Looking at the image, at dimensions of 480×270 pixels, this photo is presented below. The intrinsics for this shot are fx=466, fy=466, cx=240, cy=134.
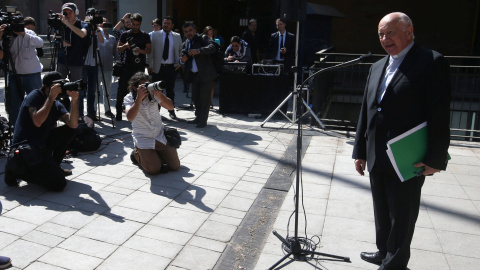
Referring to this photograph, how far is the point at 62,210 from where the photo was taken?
4535 millimetres

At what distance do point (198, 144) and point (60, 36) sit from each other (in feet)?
9.44

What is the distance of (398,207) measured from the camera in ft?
10.6

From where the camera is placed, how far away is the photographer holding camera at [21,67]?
666 cm

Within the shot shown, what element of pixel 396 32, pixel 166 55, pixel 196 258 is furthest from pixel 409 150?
pixel 166 55

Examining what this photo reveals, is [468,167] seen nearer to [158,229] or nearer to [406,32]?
[406,32]

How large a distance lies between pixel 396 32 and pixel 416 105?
19.7 inches

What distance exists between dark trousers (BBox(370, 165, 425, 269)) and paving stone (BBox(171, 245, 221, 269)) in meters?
1.32

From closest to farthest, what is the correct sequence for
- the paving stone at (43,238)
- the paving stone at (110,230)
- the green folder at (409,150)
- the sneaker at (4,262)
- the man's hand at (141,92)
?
1. the green folder at (409,150)
2. the sneaker at (4,262)
3. the paving stone at (43,238)
4. the paving stone at (110,230)
5. the man's hand at (141,92)

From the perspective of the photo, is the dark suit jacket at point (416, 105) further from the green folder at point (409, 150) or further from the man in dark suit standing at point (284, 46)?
the man in dark suit standing at point (284, 46)

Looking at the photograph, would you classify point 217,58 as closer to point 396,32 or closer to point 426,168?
point 396,32

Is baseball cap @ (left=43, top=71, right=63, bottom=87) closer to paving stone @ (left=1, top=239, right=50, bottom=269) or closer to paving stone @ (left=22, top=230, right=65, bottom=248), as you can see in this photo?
paving stone @ (left=22, top=230, right=65, bottom=248)

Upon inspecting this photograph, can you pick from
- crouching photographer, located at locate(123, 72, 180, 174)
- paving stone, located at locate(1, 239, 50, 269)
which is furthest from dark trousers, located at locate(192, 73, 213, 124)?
paving stone, located at locate(1, 239, 50, 269)

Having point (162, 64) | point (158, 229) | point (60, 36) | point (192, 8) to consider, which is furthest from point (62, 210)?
point (192, 8)

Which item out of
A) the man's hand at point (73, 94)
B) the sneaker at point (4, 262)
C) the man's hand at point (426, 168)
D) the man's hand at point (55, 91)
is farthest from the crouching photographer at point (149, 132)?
the man's hand at point (426, 168)
